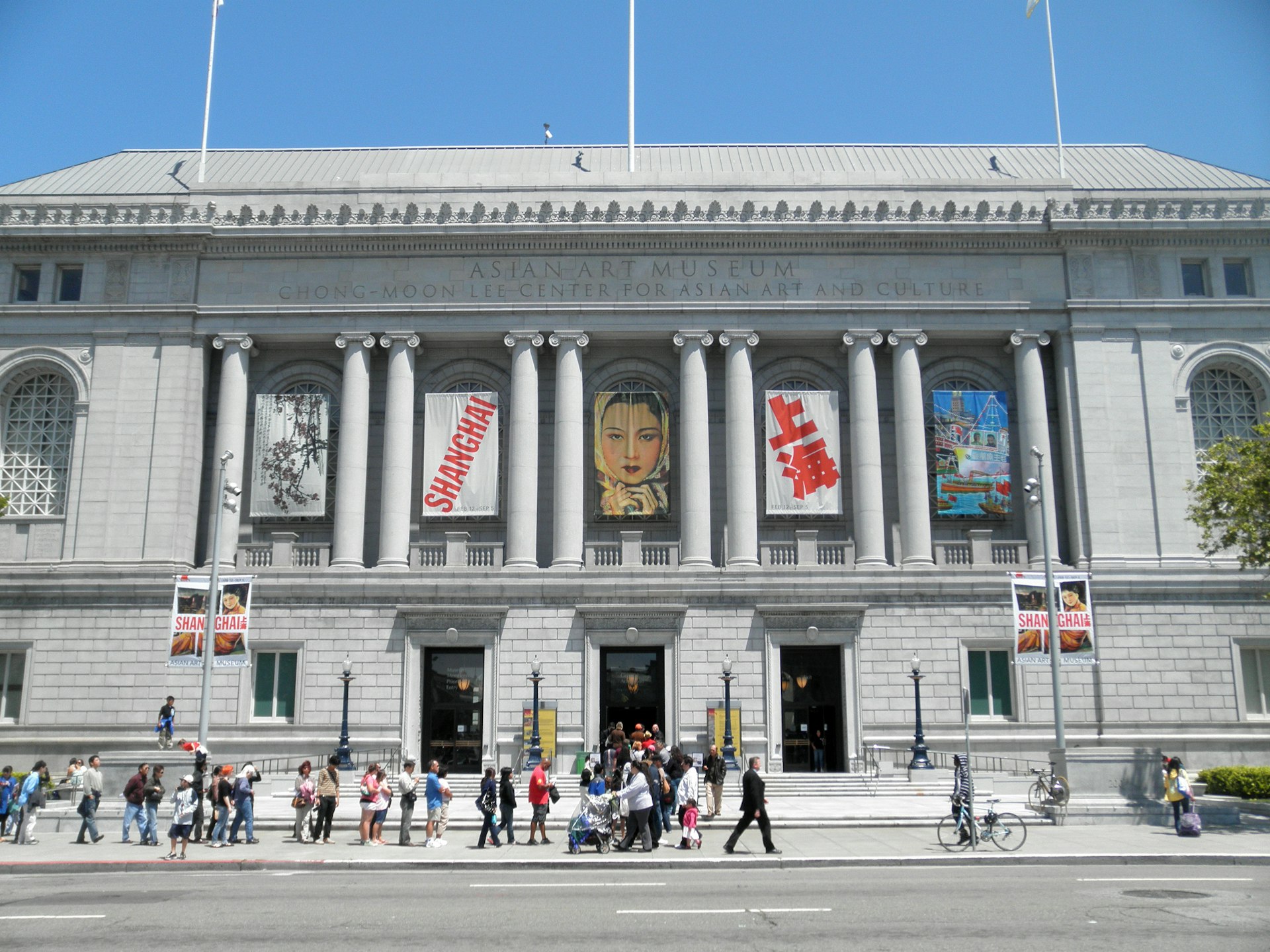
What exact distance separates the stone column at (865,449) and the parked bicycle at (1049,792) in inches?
436

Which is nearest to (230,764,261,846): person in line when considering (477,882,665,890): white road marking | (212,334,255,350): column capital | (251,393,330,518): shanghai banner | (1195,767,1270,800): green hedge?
(477,882,665,890): white road marking

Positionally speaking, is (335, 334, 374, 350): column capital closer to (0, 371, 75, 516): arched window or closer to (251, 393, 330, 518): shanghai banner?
(251, 393, 330, 518): shanghai banner

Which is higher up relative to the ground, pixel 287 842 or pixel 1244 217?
pixel 1244 217

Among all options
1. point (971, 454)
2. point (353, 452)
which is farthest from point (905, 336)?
point (353, 452)

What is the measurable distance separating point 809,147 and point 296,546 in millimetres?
31897

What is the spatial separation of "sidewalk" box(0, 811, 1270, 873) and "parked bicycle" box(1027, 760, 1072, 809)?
1338 millimetres

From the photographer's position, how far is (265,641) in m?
39.2

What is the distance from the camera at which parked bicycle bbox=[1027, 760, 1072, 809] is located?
28.1m

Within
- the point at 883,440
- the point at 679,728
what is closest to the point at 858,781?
the point at 679,728

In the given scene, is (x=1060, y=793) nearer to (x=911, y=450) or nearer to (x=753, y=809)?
(x=753, y=809)

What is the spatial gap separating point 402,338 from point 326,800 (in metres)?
20.8

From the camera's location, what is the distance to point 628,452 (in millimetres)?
41812

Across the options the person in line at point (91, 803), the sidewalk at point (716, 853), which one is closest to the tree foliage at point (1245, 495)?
the sidewalk at point (716, 853)

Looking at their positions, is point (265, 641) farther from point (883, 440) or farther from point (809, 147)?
point (809, 147)
